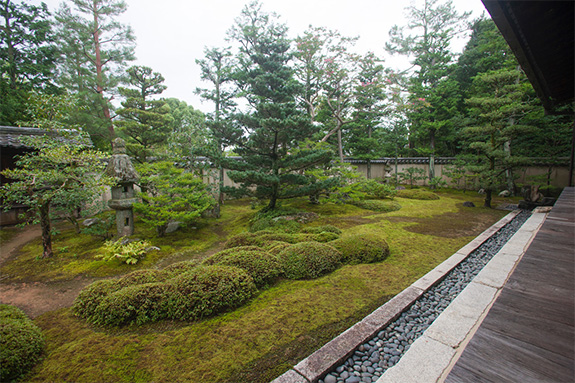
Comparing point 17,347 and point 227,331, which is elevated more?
point 17,347

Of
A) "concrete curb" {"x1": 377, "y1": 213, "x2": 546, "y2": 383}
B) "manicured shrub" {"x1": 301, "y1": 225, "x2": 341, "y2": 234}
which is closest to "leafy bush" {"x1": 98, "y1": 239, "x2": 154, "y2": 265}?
"manicured shrub" {"x1": 301, "y1": 225, "x2": 341, "y2": 234}

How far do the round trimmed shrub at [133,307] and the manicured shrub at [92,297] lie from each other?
143 mm

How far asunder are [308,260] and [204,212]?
584 centimetres

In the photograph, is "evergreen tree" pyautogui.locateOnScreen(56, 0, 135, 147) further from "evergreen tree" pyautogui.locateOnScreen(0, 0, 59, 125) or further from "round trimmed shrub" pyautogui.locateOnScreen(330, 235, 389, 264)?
"round trimmed shrub" pyautogui.locateOnScreen(330, 235, 389, 264)

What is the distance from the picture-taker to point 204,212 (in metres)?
8.31

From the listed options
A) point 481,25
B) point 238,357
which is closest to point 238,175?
point 238,357

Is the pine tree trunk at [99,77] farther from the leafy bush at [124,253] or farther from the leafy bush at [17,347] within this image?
the leafy bush at [17,347]

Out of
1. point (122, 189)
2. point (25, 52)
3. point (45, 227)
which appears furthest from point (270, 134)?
point (25, 52)

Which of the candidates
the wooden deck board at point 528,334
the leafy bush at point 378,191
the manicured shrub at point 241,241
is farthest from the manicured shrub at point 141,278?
the leafy bush at point 378,191

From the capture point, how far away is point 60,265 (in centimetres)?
448

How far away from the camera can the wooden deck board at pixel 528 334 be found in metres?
0.53

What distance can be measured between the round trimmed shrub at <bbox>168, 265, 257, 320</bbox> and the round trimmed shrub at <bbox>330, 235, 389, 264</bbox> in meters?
1.85

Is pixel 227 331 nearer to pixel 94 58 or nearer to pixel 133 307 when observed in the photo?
pixel 133 307

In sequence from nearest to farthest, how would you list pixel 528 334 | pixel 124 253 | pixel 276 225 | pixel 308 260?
1. pixel 528 334
2. pixel 308 260
3. pixel 124 253
4. pixel 276 225
